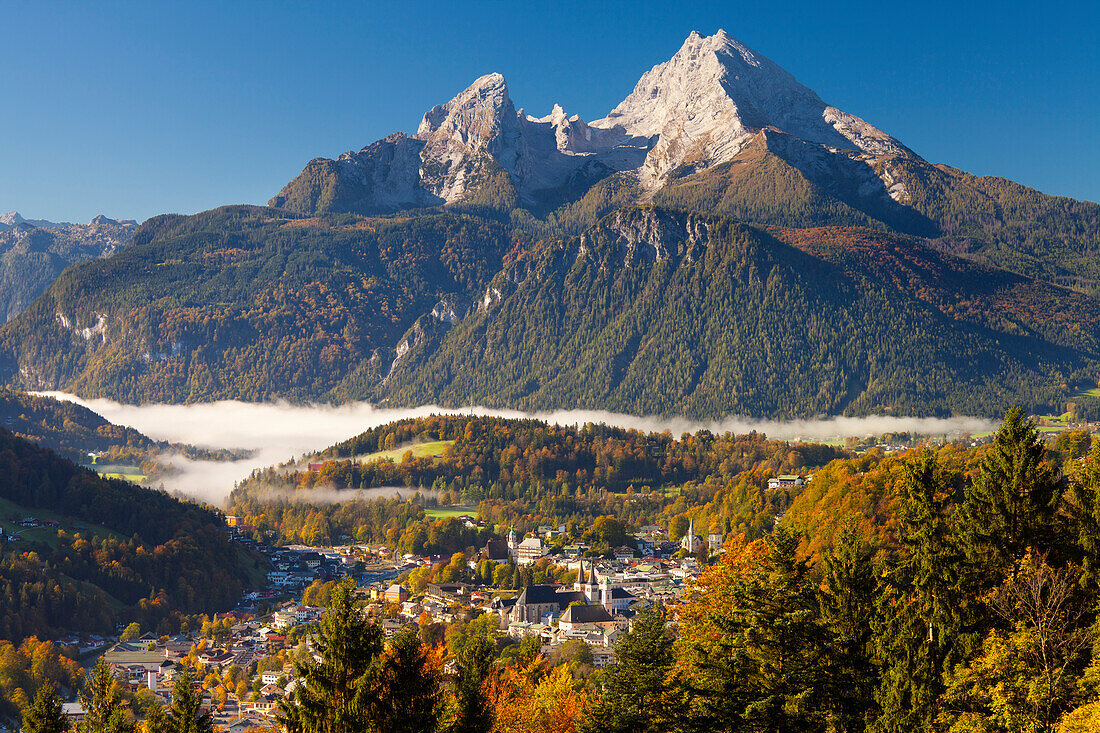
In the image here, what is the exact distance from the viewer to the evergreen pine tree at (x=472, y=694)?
4109cm

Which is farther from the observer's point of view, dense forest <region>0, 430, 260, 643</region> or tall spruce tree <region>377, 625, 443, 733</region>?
dense forest <region>0, 430, 260, 643</region>

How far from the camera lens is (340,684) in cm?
3675

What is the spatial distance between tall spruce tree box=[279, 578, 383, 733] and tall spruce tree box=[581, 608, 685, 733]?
12.0 metres

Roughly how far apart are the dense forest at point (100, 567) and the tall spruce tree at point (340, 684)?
121 meters

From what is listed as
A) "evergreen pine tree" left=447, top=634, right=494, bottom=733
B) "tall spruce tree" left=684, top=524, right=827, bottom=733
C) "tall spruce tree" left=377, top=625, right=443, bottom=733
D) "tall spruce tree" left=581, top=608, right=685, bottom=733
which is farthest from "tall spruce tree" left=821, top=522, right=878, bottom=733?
"tall spruce tree" left=377, top=625, right=443, bottom=733

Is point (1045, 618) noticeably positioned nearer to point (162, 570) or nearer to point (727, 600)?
point (727, 600)

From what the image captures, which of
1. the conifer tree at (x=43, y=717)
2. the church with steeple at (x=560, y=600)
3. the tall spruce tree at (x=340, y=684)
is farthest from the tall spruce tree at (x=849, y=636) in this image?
the church with steeple at (x=560, y=600)

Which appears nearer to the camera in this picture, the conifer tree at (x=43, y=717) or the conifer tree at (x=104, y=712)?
the conifer tree at (x=43, y=717)

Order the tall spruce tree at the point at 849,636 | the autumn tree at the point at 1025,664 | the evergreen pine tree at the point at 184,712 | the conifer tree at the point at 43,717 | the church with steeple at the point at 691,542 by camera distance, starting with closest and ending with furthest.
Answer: the evergreen pine tree at the point at 184,712 → the conifer tree at the point at 43,717 → the autumn tree at the point at 1025,664 → the tall spruce tree at the point at 849,636 → the church with steeple at the point at 691,542

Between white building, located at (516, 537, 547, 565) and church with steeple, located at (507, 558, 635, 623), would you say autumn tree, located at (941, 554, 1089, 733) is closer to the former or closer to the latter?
church with steeple, located at (507, 558, 635, 623)

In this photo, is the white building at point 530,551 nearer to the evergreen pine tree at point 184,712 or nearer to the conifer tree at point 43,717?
the conifer tree at point 43,717

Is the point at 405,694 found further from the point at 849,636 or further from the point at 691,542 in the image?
the point at 691,542

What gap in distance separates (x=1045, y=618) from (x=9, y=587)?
14120cm

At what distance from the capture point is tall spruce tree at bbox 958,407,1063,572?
5038 centimetres
